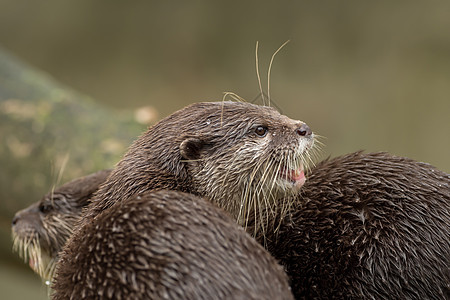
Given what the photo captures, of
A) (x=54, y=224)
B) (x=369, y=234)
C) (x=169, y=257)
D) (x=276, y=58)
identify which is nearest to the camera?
(x=169, y=257)

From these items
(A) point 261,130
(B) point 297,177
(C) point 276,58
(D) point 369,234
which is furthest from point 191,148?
(C) point 276,58

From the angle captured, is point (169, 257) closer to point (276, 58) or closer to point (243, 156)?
point (243, 156)

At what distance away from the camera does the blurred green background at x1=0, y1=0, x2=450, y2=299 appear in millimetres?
6617

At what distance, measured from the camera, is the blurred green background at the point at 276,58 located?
21.7 ft

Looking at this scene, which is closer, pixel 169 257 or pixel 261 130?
pixel 169 257

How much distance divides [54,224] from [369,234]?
145 cm

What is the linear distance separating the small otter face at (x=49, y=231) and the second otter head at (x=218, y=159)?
31.9 inches

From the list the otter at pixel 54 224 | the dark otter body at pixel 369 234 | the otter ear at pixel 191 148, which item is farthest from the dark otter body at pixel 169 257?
the otter at pixel 54 224

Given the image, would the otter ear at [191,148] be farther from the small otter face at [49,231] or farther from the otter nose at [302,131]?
the small otter face at [49,231]

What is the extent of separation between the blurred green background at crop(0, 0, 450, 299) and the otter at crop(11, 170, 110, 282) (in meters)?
3.12

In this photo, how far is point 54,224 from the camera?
293cm

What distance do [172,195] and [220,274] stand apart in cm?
29

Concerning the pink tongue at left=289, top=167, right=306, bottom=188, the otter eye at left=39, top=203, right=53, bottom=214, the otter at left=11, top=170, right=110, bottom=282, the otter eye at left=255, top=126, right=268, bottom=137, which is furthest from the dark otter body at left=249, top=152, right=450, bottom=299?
the otter eye at left=39, top=203, right=53, bottom=214

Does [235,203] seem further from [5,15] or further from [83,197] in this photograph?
[5,15]
